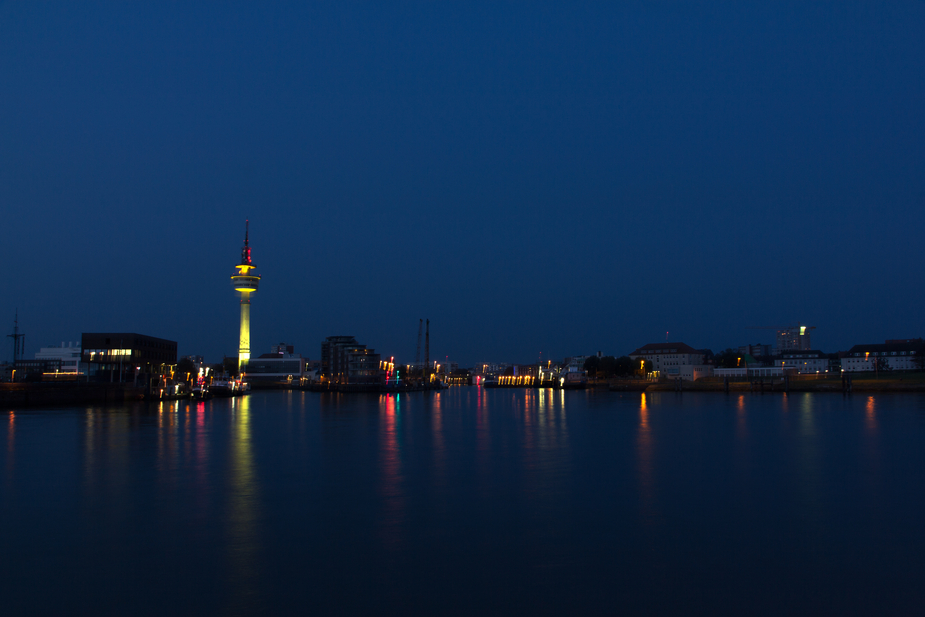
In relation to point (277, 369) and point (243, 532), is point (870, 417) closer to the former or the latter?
point (243, 532)

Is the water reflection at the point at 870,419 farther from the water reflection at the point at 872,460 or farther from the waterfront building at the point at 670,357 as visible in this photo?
the waterfront building at the point at 670,357

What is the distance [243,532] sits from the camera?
13.6 metres

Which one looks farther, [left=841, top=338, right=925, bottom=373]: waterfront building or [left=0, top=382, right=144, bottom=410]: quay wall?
[left=841, top=338, right=925, bottom=373]: waterfront building

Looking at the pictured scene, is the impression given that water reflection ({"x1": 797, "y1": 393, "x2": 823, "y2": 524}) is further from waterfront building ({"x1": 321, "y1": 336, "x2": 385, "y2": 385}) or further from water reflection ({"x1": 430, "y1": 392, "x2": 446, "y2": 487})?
waterfront building ({"x1": 321, "y1": 336, "x2": 385, "y2": 385})

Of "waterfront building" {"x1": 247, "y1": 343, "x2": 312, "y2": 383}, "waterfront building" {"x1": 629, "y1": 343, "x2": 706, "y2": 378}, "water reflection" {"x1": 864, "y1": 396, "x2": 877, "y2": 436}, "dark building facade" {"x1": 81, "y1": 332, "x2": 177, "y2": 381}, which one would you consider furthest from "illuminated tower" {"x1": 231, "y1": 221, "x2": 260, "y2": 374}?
"water reflection" {"x1": 864, "y1": 396, "x2": 877, "y2": 436}

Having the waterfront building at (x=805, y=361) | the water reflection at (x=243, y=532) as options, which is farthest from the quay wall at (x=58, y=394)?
the waterfront building at (x=805, y=361)

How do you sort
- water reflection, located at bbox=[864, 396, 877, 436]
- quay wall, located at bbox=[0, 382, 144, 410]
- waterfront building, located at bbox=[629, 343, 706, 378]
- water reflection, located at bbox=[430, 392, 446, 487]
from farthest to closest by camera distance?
waterfront building, located at bbox=[629, 343, 706, 378], quay wall, located at bbox=[0, 382, 144, 410], water reflection, located at bbox=[864, 396, 877, 436], water reflection, located at bbox=[430, 392, 446, 487]

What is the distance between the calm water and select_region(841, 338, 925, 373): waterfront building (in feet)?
378

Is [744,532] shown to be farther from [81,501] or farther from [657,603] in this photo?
[81,501]

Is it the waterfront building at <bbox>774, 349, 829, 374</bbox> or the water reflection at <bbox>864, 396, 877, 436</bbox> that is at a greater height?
the waterfront building at <bbox>774, 349, 829, 374</bbox>

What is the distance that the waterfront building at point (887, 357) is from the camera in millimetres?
123688

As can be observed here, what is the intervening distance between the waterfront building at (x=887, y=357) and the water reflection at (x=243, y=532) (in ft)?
426

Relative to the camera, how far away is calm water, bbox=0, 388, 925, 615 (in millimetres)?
9719

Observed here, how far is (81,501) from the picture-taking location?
1678 centimetres
